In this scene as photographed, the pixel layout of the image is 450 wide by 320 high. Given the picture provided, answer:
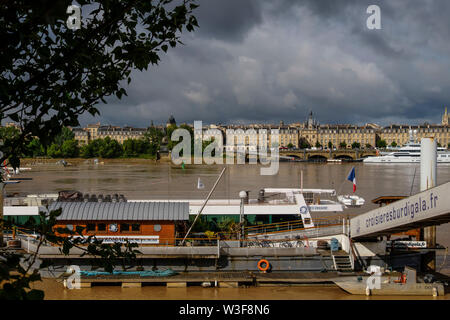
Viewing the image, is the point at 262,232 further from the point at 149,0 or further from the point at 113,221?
the point at 149,0

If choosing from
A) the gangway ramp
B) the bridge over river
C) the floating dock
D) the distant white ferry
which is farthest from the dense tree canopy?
the bridge over river

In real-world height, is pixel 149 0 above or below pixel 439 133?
below

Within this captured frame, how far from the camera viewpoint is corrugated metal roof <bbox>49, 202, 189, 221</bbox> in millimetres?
15250

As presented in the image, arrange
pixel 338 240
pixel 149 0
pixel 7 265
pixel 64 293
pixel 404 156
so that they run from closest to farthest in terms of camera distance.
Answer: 1. pixel 7 265
2. pixel 149 0
3. pixel 64 293
4. pixel 338 240
5. pixel 404 156

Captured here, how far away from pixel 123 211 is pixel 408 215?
9325 millimetres

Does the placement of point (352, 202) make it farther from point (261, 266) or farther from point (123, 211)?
point (123, 211)

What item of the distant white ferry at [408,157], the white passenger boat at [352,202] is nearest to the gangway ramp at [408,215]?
the white passenger boat at [352,202]

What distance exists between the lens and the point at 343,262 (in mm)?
14852

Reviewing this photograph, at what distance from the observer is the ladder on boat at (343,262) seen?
48.0 feet

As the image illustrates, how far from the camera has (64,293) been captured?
13539 millimetres

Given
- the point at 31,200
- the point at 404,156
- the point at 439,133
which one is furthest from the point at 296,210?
the point at 439,133

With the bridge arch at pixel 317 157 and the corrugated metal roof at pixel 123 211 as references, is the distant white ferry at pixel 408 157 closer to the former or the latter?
the bridge arch at pixel 317 157

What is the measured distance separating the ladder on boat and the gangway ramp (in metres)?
0.78
